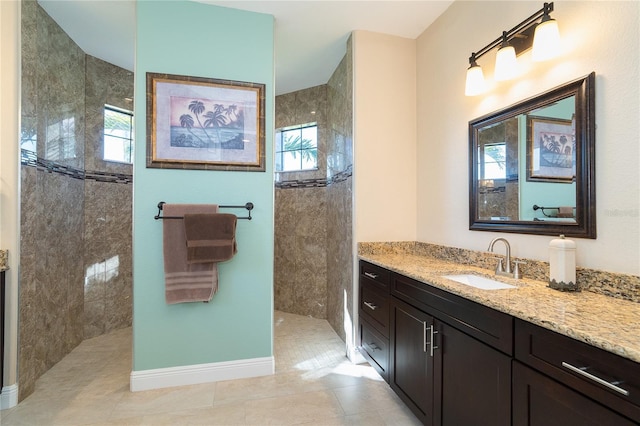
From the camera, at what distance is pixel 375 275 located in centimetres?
212

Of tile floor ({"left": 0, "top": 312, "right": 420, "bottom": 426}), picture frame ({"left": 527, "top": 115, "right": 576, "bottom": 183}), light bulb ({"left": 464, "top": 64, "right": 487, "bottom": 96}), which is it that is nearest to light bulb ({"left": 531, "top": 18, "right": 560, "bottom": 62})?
picture frame ({"left": 527, "top": 115, "right": 576, "bottom": 183})

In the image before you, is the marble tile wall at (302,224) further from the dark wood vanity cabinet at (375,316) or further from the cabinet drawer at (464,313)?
the cabinet drawer at (464,313)

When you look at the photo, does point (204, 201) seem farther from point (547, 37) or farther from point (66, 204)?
point (547, 37)

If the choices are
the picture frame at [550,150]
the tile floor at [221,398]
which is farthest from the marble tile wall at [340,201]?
the picture frame at [550,150]

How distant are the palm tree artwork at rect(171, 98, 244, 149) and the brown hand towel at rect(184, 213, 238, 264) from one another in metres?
0.56

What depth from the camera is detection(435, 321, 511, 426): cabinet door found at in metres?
1.08

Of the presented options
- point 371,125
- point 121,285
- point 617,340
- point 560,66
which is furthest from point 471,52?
point 121,285

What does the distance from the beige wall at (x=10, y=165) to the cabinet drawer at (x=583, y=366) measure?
2.75 metres

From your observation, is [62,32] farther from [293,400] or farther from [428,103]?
[293,400]

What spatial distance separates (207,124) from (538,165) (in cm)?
213

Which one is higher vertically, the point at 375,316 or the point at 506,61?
the point at 506,61

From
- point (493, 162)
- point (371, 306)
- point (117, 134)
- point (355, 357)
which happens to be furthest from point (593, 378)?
point (117, 134)

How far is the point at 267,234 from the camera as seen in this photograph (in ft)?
7.41

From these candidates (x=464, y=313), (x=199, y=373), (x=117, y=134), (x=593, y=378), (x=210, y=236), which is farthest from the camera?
(x=117, y=134)
